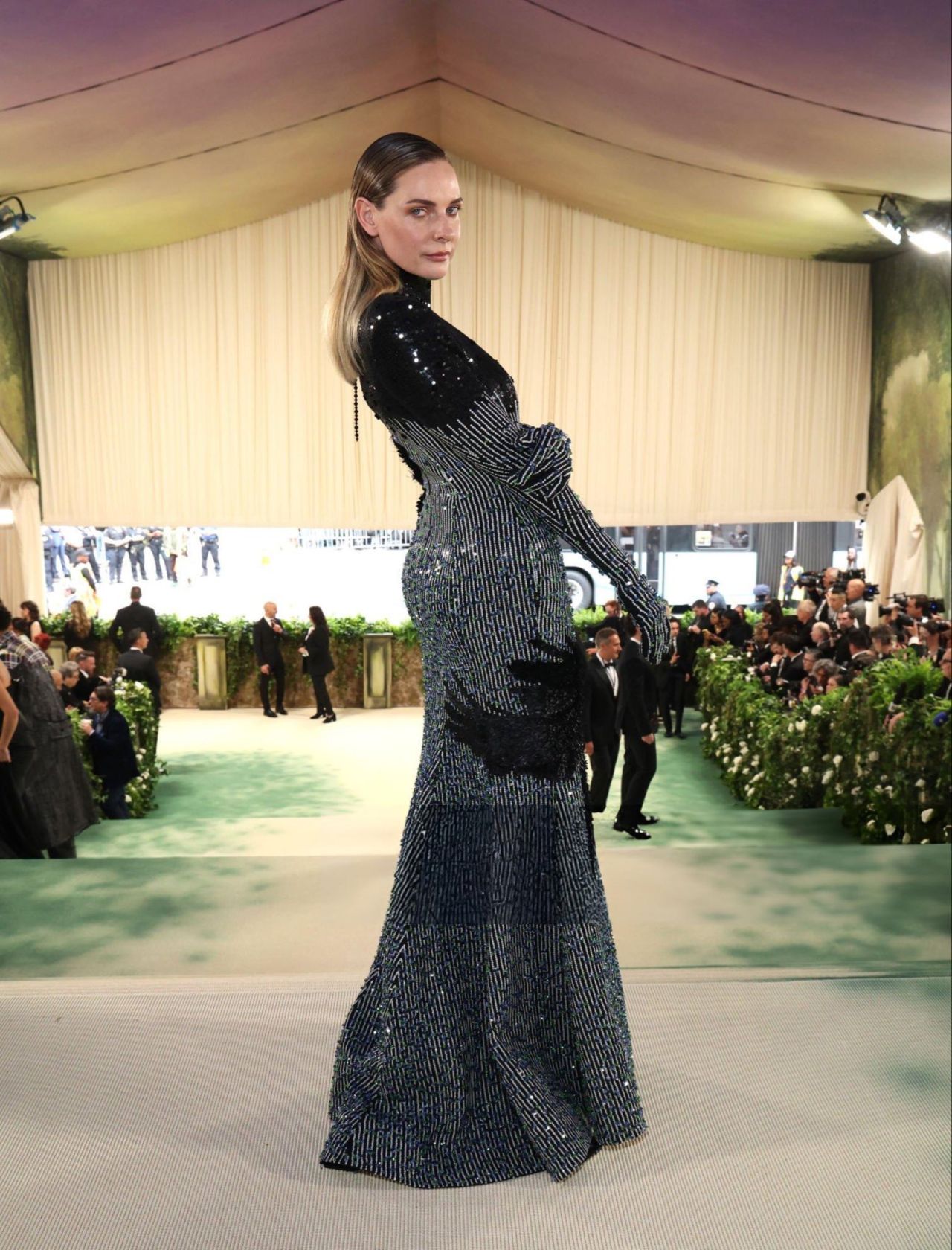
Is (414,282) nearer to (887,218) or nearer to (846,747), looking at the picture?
(887,218)

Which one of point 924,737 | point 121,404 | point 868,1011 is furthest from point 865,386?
point 121,404

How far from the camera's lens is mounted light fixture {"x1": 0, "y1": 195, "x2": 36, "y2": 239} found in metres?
2.90

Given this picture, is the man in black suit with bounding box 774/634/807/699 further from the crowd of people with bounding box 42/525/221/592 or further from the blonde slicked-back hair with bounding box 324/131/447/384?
the blonde slicked-back hair with bounding box 324/131/447/384

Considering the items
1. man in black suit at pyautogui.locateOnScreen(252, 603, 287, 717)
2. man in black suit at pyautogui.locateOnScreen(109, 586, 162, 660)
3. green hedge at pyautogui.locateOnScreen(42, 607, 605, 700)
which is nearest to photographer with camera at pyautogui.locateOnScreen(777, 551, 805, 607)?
green hedge at pyautogui.locateOnScreen(42, 607, 605, 700)

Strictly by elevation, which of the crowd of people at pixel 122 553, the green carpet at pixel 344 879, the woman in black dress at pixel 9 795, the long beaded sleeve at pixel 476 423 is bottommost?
the green carpet at pixel 344 879

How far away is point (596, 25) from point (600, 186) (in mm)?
577

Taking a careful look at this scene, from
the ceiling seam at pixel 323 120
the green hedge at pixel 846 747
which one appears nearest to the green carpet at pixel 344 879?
the green hedge at pixel 846 747

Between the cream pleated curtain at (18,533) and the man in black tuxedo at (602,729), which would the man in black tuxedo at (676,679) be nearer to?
the man in black tuxedo at (602,729)

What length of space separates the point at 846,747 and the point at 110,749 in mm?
2975

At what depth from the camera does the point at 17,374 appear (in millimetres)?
3531

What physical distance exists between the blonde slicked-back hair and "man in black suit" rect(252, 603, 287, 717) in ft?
6.35

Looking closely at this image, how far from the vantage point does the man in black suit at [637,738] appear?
3.87 m

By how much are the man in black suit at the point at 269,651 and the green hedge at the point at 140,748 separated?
1.35 feet

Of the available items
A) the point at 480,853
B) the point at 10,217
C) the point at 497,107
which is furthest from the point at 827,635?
the point at 10,217
